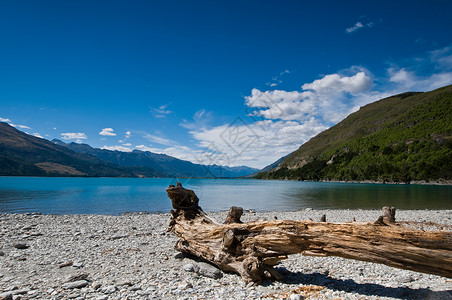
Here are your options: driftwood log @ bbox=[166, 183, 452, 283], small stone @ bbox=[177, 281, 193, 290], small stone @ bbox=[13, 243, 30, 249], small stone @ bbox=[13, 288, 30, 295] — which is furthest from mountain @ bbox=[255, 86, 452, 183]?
small stone @ bbox=[13, 288, 30, 295]

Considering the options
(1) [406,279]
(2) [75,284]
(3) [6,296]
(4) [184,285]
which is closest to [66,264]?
(2) [75,284]

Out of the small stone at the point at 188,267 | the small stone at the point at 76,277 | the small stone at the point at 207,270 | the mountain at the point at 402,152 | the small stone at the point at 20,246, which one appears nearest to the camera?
the small stone at the point at 76,277

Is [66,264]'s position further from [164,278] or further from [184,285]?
[184,285]

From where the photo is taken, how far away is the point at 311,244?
6242 millimetres

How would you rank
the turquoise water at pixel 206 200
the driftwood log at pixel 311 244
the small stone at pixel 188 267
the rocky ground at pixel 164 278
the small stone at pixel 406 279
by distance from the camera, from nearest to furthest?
the driftwood log at pixel 311 244 → the rocky ground at pixel 164 278 → the small stone at pixel 406 279 → the small stone at pixel 188 267 → the turquoise water at pixel 206 200

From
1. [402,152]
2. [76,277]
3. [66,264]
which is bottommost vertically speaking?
[66,264]

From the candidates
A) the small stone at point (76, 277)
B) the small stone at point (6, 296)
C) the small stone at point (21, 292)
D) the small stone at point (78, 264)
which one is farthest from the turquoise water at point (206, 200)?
the small stone at point (6, 296)

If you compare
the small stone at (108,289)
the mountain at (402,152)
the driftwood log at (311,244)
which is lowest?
the small stone at (108,289)

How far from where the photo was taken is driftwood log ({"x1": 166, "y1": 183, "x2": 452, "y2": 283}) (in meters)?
5.16

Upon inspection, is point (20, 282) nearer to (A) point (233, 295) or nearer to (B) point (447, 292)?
(A) point (233, 295)

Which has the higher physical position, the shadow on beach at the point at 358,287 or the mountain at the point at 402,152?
the mountain at the point at 402,152

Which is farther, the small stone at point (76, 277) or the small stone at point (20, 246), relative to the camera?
the small stone at point (20, 246)

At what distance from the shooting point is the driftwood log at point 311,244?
16.9ft

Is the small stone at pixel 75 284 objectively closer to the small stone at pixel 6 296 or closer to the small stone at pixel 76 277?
the small stone at pixel 76 277
